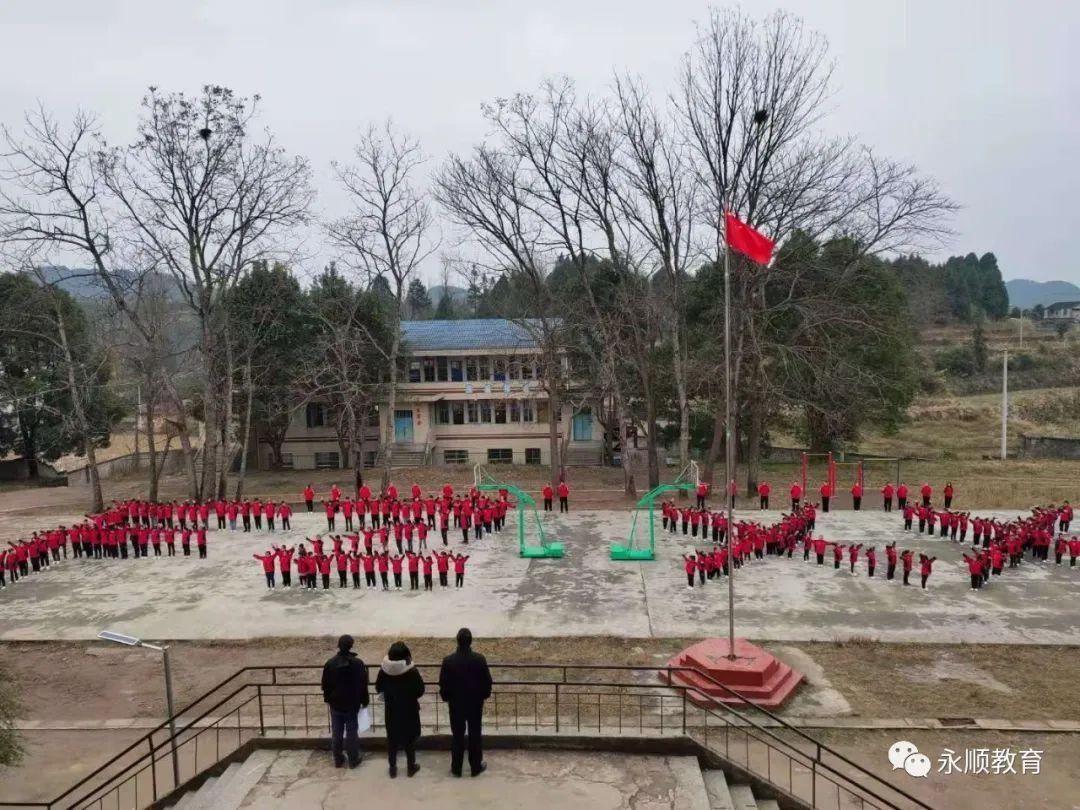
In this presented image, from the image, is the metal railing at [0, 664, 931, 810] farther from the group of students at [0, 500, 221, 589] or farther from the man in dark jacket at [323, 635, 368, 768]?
the group of students at [0, 500, 221, 589]

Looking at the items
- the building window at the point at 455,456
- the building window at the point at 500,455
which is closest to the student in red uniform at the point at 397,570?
the building window at the point at 500,455

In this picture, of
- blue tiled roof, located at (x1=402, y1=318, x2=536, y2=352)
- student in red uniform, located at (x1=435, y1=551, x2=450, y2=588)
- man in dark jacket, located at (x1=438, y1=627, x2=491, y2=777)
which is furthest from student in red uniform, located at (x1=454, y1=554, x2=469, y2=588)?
blue tiled roof, located at (x1=402, y1=318, x2=536, y2=352)

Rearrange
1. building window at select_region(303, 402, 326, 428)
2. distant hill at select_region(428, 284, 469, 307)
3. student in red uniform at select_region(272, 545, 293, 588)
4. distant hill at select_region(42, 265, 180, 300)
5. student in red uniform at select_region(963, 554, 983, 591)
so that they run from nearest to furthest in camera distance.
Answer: student in red uniform at select_region(963, 554, 983, 591), student in red uniform at select_region(272, 545, 293, 588), distant hill at select_region(42, 265, 180, 300), building window at select_region(303, 402, 326, 428), distant hill at select_region(428, 284, 469, 307)

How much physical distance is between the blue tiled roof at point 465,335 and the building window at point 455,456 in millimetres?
5478

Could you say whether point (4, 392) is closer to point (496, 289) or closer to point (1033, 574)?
point (496, 289)

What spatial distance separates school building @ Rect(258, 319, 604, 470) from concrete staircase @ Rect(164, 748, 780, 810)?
102 ft

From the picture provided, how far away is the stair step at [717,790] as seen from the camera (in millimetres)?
7219

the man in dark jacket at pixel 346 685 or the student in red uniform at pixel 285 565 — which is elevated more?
the man in dark jacket at pixel 346 685

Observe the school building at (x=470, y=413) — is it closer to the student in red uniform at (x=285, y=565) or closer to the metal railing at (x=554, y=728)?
the student in red uniform at (x=285, y=565)

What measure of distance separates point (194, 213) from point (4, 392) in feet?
58.3

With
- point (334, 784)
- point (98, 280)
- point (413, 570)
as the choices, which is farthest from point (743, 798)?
point (98, 280)

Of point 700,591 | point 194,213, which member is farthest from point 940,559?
point 194,213

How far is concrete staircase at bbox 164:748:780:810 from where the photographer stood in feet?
22.9

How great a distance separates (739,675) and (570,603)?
16.5 ft
